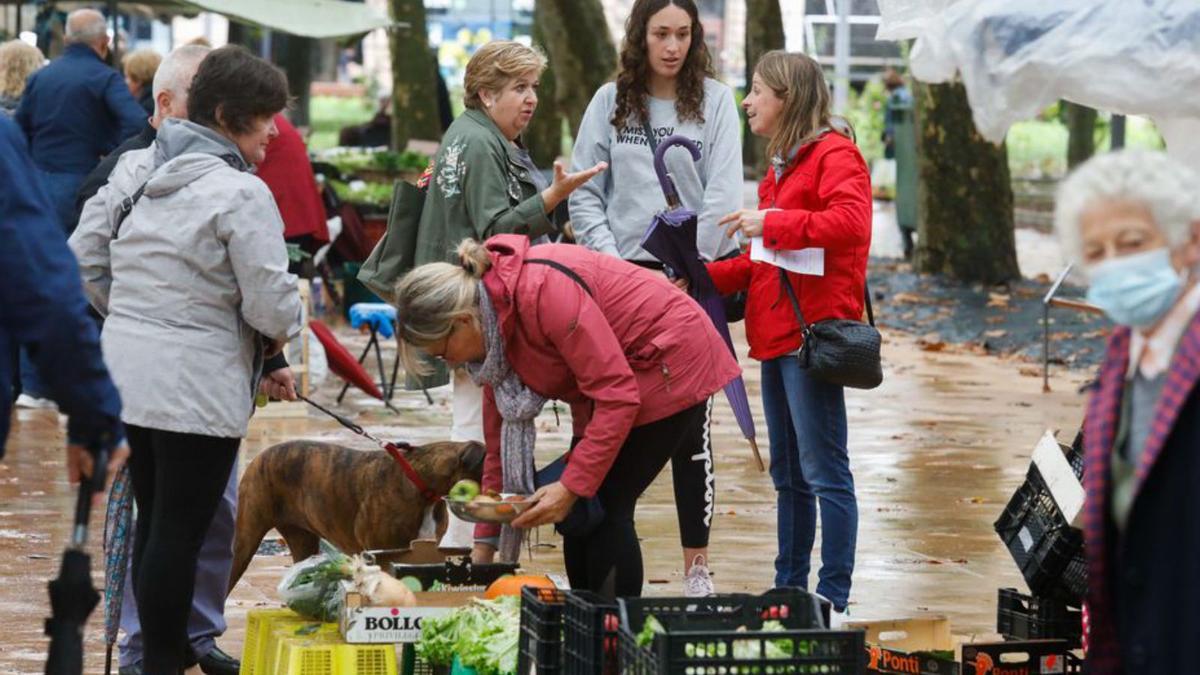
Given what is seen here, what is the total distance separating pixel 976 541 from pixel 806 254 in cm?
262

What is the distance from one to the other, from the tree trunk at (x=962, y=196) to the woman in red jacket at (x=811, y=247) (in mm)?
12803

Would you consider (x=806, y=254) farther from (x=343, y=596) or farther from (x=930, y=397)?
(x=930, y=397)

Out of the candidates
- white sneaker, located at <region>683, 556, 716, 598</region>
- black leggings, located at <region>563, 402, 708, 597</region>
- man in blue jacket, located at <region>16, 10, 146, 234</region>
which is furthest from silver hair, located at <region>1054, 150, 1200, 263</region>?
man in blue jacket, located at <region>16, 10, 146, 234</region>

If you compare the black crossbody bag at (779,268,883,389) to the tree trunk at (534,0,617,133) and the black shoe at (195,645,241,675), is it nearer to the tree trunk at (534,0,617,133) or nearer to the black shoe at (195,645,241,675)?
the black shoe at (195,645,241,675)

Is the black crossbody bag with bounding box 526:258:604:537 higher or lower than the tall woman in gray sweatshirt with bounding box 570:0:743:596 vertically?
lower

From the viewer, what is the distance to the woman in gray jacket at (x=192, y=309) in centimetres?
526

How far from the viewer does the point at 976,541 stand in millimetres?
8508

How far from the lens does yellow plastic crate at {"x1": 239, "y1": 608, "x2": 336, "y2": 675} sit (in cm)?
580

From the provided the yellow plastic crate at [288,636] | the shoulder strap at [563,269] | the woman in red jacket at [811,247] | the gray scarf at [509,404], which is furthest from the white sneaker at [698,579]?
the shoulder strap at [563,269]

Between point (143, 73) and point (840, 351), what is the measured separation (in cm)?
725

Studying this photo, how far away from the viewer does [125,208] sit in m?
5.48

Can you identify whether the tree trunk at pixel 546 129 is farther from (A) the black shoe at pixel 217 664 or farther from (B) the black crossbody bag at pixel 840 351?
(A) the black shoe at pixel 217 664

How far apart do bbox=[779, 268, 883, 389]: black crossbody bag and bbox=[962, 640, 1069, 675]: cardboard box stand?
3.91 feet

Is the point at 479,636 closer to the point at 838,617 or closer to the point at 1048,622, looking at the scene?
the point at 838,617
